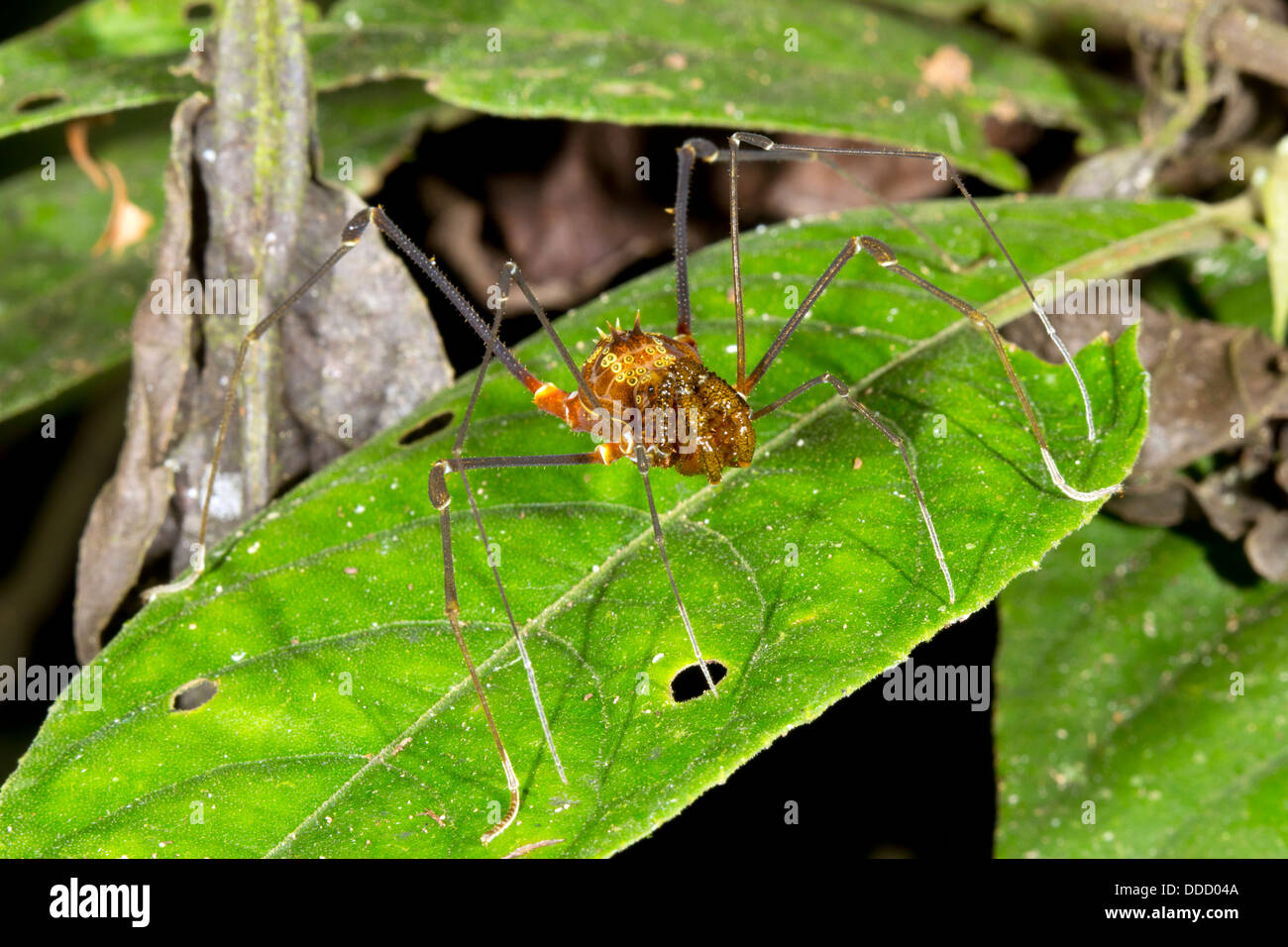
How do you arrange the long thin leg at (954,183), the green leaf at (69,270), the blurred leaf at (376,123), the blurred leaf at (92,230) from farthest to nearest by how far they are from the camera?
the blurred leaf at (376,123) → the blurred leaf at (92,230) → the green leaf at (69,270) → the long thin leg at (954,183)

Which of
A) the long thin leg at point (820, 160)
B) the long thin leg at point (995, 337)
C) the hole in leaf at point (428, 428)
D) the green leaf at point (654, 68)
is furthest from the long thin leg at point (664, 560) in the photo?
the green leaf at point (654, 68)

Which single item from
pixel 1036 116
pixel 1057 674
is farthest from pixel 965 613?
pixel 1036 116

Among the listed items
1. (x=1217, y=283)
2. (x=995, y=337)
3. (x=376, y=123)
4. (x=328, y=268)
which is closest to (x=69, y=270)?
(x=376, y=123)

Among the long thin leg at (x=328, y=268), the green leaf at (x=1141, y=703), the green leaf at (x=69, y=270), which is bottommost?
the green leaf at (x=1141, y=703)

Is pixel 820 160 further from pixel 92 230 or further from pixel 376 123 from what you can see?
pixel 92 230

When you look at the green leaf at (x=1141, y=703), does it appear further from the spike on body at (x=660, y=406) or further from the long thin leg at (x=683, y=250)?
the long thin leg at (x=683, y=250)

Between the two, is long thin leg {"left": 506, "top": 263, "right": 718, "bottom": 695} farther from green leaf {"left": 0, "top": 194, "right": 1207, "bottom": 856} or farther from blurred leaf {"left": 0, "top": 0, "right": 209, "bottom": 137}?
blurred leaf {"left": 0, "top": 0, "right": 209, "bottom": 137}
